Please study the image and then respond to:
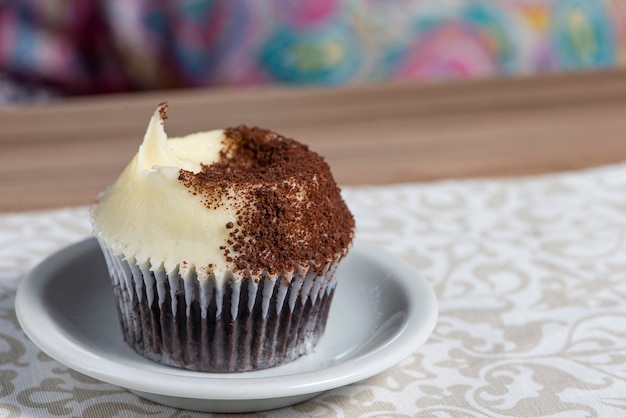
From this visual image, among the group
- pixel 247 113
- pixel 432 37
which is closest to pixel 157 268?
pixel 247 113

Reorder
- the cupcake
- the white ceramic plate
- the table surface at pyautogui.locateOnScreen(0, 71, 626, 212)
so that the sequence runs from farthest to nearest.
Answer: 1. the table surface at pyautogui.locateOnScreen(0, 71, 626, 212)
2. the cupcake
3. the white ceramic plate

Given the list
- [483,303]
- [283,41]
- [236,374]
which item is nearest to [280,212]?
[236,374]

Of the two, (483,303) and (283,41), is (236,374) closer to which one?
(483,303)

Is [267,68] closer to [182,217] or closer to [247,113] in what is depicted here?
[247,113]

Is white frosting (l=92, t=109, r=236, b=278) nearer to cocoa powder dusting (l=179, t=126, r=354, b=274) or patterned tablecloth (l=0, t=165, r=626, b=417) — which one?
cocoa powder dusting (l=179, t=126, r=354, b=274)

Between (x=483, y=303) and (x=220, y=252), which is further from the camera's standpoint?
(x=483, y=303)

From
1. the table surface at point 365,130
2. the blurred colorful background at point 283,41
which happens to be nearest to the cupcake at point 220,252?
the table surface at point 365,130

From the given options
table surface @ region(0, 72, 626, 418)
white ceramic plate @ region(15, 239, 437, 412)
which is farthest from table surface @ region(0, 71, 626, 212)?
white ceramic plate @ region(15, 239, 437, 412)
